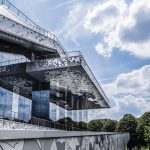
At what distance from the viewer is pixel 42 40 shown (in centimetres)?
3234

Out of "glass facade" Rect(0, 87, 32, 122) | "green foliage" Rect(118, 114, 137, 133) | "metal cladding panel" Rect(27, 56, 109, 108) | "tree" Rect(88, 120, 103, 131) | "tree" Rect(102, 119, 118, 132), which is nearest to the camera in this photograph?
"glass facade" Rect(0, 87, 32, 122)

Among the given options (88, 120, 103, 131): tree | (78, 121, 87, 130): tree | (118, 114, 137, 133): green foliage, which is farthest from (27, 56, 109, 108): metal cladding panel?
(118, 114, 137, 133): green foliage

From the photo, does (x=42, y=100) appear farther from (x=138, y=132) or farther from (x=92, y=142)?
(x=138, y=132)

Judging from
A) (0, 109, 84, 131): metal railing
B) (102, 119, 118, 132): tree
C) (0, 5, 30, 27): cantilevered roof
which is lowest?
(0, 109, 84, 131): metal railing

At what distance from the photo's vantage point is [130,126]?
232 feet

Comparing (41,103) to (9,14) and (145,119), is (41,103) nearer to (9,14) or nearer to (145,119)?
(9,14)

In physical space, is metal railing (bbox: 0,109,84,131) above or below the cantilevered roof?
below

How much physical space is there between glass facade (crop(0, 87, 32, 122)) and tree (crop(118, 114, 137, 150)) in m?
40.7

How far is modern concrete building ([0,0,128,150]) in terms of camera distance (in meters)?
28.3

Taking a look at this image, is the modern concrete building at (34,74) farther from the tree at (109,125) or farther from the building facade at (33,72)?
the tree at (109,125)

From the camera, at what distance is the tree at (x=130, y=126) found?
228 feet

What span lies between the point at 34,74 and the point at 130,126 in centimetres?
4471

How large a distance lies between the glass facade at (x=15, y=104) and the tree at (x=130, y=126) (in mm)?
40721

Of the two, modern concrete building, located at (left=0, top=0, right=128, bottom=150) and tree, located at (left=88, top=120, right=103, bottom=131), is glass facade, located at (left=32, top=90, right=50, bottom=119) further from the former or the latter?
tree, located at (left=88, top=120, right=103, bottom=131)
